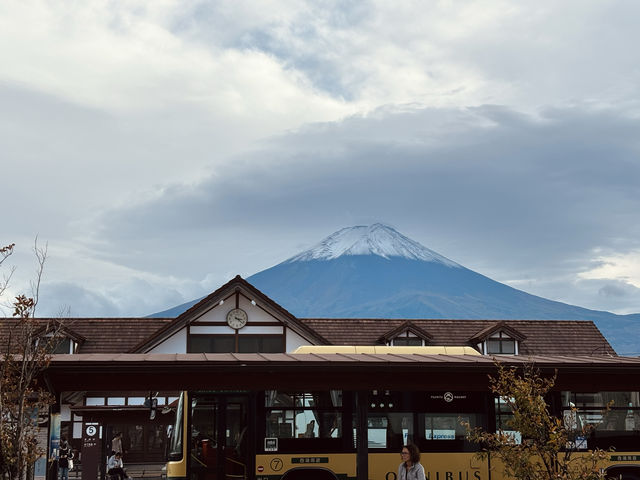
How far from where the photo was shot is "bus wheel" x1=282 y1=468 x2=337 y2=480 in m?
15.0

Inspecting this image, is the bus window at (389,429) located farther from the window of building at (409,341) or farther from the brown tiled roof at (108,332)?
the window of building at (409,341)

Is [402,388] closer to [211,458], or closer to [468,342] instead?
[211,458]

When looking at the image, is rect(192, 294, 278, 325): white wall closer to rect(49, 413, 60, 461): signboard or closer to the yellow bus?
the yellow bus

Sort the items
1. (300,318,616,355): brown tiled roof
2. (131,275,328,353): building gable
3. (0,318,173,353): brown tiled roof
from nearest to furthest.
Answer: (131,275,328,353): building gable < (0,318,173,353): brown tiled roof < (300,318,616,355): brown tiled roof

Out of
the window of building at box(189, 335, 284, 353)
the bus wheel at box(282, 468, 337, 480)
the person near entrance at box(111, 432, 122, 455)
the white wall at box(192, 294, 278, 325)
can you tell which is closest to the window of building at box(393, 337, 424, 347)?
the window of building at box(189, 335, 284, 353)

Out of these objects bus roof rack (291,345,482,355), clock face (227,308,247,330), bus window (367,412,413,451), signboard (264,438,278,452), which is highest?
clock face (227,308,247,330)

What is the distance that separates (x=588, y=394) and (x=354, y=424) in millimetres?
4850

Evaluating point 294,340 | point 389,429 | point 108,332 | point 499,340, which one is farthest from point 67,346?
point 389,429

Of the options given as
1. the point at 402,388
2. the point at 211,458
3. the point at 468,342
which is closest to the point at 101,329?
the point at 468,342

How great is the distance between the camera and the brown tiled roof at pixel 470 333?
38344mm

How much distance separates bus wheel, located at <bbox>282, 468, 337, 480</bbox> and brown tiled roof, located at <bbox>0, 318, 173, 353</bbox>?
21.7 metres

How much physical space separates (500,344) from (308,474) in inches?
985

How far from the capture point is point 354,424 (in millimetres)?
15250

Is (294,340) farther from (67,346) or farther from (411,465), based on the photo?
(411,465)
